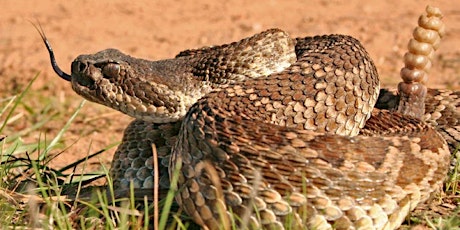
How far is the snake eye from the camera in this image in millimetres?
5527

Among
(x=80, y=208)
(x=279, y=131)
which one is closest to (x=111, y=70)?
(x=80, y=208)

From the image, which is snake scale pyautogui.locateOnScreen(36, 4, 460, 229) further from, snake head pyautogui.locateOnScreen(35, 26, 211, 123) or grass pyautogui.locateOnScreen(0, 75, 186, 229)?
grass pyautogui.locateOnScreen(0, 75, 186, 229)

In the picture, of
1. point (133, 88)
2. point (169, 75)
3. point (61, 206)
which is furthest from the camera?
point (169, 75)

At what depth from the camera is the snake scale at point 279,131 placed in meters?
4.34

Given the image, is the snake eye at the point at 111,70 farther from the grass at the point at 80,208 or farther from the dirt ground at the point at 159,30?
the dirt ground at the point at 159,30

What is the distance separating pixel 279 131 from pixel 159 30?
315 inches

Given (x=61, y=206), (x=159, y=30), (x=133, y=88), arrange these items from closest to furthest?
(x=61, y=206) < (x=133, y=88) < (x=159, y=30)

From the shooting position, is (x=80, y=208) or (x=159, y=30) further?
(x=159, y=30)

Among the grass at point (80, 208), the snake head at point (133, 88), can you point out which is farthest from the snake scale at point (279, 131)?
the grass at point (80, 208)

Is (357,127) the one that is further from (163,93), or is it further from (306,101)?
(163,93)

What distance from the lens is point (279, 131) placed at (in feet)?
14.8

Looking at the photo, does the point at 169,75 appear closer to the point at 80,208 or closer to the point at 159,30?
the point at 80,208

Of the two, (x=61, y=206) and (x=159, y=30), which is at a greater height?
(x=159, y=30)

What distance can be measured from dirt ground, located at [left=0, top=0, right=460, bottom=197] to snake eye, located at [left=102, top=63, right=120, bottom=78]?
304cm
